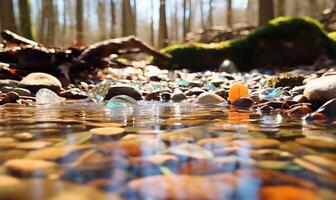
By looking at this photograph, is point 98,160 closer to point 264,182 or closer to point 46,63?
point 264,182

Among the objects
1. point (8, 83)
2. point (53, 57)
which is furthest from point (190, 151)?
point (53, 57)

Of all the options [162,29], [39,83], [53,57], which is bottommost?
[39,83]

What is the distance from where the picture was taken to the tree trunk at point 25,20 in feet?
31.1

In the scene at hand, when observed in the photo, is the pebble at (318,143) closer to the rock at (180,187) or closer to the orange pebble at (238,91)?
the rock at (180,187)

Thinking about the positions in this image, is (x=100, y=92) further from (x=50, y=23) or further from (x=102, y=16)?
(x=102, y=16)

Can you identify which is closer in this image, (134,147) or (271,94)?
(134,147)

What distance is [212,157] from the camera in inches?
50.4

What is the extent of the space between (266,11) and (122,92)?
8.12 m

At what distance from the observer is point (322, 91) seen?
8.86 ft

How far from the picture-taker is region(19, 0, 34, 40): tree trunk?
9484 millimetres

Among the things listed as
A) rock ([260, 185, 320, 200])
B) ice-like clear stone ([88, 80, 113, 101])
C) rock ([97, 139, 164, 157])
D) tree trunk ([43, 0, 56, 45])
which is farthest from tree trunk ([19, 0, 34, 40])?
tree trunk ([43, 0, 56, 45])

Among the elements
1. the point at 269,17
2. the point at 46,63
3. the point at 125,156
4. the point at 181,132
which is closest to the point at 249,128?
the point at 181,132

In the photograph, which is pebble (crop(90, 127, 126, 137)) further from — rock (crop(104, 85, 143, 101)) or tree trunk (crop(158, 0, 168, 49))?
tree trunk (crop(158, 0, 168, 49))

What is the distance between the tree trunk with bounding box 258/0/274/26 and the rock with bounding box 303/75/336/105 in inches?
335
